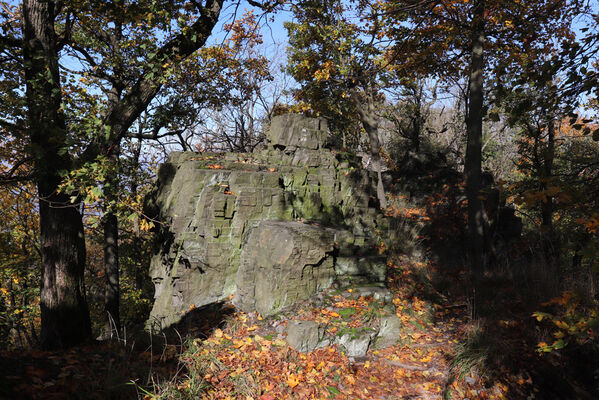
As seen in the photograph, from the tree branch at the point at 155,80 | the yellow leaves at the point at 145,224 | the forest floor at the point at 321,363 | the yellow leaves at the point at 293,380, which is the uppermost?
the tree branch at the point at 155,80

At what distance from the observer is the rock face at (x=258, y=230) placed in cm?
619

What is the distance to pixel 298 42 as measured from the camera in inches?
611

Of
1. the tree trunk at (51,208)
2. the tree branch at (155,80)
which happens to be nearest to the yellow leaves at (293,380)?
the tree trunk at (51,208)

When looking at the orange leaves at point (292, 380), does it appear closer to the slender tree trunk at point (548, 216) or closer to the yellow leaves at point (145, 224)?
the yellow leaves at point (145, 224)

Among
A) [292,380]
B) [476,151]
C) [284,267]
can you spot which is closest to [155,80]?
[284,267]

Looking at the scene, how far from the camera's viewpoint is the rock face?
6.19 metres

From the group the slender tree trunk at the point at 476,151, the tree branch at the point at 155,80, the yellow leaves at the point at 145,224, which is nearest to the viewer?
the yellow leaves at the point at 145,224

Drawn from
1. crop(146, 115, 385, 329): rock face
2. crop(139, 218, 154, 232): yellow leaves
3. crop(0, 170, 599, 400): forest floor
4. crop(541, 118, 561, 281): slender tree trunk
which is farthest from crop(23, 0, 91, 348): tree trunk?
crop(541, 118, 561, 281): slender tree trunk

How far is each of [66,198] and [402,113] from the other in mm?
18721

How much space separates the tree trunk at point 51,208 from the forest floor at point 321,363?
708mm

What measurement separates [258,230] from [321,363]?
2.99 m

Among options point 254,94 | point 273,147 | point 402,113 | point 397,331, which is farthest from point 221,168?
point 402,113

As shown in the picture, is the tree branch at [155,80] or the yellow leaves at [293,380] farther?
the tree branch at [155,80]

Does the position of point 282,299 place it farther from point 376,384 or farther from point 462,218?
point 462,218
